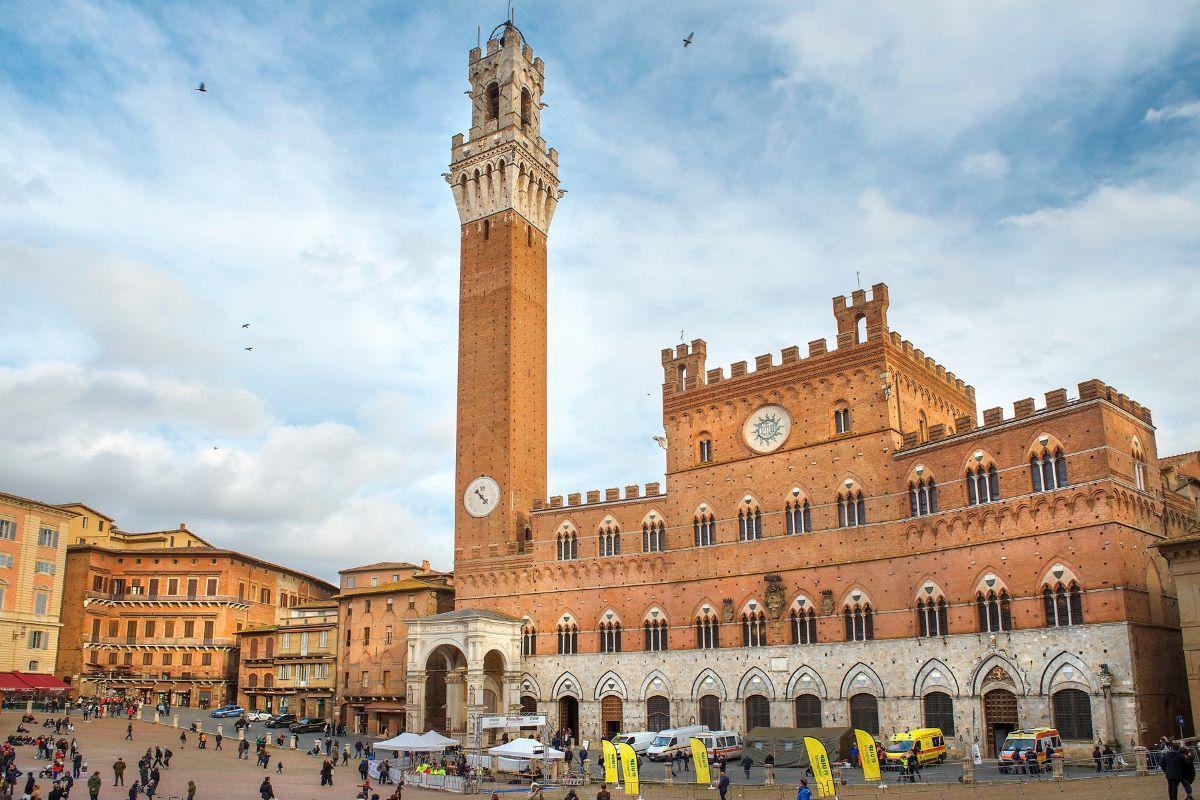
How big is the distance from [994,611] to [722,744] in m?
12.0

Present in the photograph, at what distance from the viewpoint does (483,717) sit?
47.1m

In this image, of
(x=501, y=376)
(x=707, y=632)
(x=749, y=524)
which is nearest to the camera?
(x=749, y=524)

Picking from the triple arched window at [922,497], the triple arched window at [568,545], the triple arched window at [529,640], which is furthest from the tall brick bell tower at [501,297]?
the triple arched window at [922,497]

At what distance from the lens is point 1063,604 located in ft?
121

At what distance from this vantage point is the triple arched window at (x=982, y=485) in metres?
39.7

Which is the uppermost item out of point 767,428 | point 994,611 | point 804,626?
point 767,428

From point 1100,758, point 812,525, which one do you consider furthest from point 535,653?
point 1100,758

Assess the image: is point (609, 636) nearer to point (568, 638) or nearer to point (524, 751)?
point (568, 638)

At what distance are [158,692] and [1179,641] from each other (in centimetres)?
6202

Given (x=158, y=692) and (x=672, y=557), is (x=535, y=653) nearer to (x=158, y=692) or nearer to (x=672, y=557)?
(x=672, y=557)

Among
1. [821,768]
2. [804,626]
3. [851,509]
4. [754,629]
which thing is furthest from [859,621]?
[821,768]

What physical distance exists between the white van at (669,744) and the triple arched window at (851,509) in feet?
36.1

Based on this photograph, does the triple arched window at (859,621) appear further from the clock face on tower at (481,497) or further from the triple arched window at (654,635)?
the clock face on tower at (481,497)

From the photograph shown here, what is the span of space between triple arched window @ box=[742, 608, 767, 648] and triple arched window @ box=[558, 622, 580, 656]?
9.58 m
